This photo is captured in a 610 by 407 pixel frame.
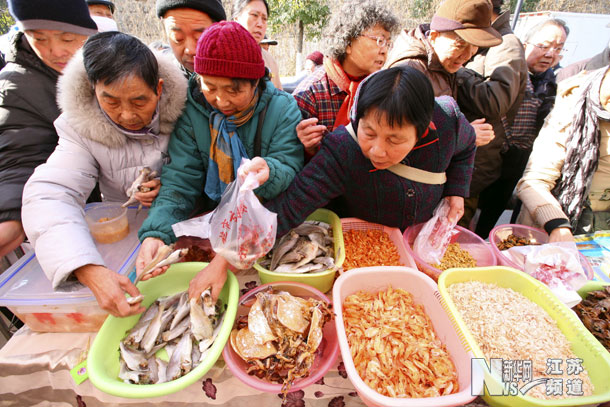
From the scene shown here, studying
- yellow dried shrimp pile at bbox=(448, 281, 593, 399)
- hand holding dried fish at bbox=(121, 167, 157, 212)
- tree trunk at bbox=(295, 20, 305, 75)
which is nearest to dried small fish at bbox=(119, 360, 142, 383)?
hand holding dried fish at bbox=(121, 167, 157, 212)

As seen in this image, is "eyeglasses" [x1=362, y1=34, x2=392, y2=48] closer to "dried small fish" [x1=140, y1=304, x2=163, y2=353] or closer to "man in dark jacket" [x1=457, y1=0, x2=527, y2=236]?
"man in dark jacket" [x1=457, y1=0, x2=527, y2=236]

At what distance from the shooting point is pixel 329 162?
1444 millimetres

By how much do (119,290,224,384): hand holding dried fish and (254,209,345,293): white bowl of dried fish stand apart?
1.04 ft

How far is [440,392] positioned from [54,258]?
1.56 meters

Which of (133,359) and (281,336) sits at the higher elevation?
(281,336)

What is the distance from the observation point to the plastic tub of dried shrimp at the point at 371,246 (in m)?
1.55

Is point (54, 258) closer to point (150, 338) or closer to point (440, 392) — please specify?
point (150, 338)

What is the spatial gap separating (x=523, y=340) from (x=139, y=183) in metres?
1.87

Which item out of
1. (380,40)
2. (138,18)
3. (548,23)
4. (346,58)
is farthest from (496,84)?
(138,18)

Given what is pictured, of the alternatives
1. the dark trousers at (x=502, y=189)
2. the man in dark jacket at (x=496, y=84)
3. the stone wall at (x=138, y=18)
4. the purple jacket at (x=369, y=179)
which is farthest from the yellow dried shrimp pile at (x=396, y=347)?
the stone wall at (x=138, y=18)

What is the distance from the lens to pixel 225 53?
1.17m

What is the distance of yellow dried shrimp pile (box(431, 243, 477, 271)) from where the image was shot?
1.57 m

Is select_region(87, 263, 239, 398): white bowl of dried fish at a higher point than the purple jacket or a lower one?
lower

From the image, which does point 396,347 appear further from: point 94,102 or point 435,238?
point 94,102
